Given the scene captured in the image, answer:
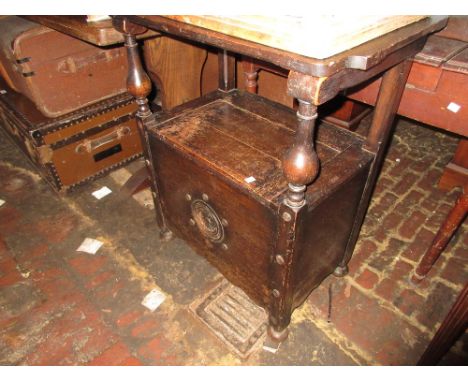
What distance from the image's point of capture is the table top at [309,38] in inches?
30.8

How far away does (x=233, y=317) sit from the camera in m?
1.76

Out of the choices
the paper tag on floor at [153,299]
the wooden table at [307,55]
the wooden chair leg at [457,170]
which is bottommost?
the paper tag on floor at [153,299]

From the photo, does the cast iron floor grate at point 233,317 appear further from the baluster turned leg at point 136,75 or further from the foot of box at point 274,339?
the baluster turned leg at point 136,75

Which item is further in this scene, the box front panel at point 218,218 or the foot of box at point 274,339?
the foot of box at point 274,339

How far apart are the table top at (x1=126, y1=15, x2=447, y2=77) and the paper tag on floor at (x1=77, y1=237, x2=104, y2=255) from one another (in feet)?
5.21

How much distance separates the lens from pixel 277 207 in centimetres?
117

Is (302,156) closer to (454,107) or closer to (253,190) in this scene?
(253,190)

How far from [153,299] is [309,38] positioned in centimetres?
160

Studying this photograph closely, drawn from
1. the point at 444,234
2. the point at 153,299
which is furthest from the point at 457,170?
the point at 153,299

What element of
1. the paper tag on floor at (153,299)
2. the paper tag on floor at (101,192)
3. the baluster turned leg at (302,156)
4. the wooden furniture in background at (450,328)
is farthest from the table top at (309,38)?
the paper tag on floor at (101,192)

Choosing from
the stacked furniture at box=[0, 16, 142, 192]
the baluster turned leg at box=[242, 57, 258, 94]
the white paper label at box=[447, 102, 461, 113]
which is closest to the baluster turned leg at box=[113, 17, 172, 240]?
the baluster turned leg at box=[242, 57, 258, 94]

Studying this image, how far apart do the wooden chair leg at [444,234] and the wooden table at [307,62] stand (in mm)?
467

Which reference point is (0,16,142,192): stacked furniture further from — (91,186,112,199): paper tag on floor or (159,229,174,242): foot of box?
(159,229,174,242): foot of box

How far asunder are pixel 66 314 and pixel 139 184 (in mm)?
1055
